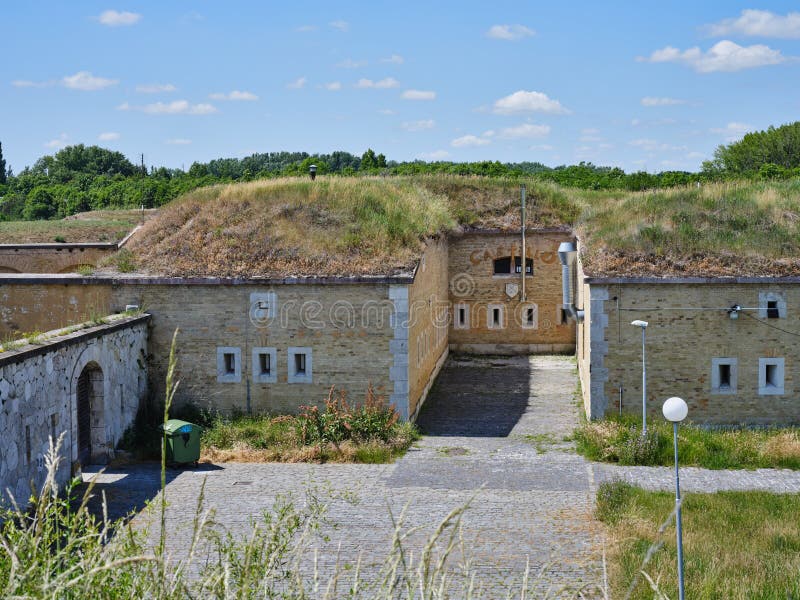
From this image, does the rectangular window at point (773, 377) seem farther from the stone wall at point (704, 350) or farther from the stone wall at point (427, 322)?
the stone wall at point (427, 322)

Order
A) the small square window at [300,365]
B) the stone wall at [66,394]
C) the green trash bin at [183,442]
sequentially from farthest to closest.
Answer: the small square window at [300,365] < the green trash bin at [183,442] < the stone wall at [66,394]

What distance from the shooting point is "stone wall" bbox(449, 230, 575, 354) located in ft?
94.2

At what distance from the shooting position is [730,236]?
778 inches

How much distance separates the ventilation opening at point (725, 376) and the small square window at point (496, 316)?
37.5 ft

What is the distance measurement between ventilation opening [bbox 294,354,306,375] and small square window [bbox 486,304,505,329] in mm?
11918

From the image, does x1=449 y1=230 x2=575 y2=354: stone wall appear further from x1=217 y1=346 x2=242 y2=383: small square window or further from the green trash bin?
the green trash bin

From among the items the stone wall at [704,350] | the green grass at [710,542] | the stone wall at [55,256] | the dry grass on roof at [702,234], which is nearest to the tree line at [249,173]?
the stone wall at [55,256]

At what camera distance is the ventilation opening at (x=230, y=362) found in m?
18.3

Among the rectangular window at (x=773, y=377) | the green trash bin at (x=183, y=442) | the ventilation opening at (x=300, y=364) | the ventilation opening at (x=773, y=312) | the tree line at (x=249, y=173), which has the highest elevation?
the tree line at (x=249, y=173)

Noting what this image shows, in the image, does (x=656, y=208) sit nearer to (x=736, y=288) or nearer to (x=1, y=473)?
(x=736, y=288)

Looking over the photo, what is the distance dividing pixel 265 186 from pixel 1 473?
1216 cm

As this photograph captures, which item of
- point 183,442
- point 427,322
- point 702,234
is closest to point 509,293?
point 427,322

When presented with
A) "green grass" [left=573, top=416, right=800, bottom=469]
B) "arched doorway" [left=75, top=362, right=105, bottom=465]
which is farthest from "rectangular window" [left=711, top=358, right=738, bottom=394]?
"arched doorway" [left=75, top=362, right=105, bottom=465]

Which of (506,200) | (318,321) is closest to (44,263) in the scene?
(506,200)
